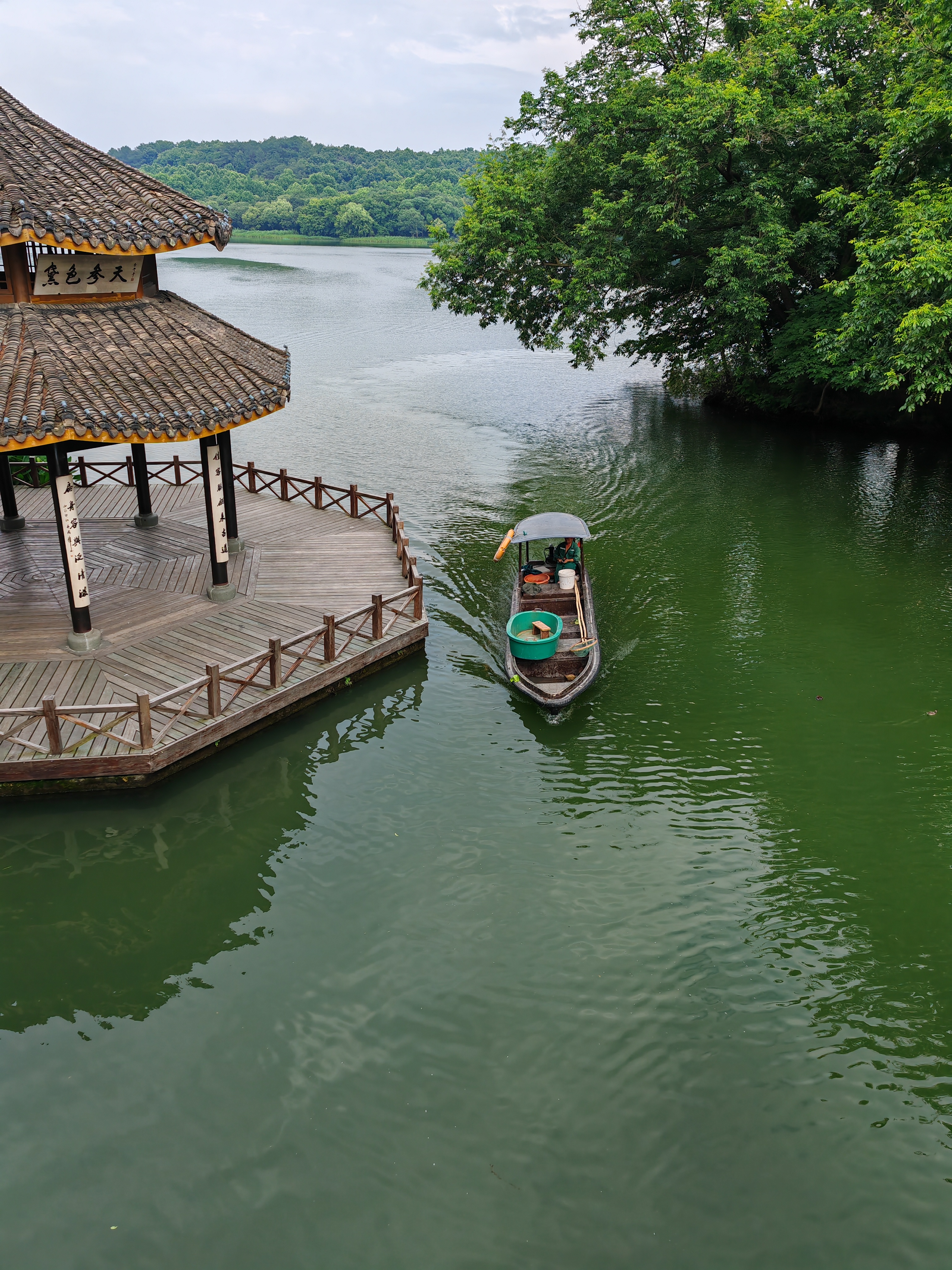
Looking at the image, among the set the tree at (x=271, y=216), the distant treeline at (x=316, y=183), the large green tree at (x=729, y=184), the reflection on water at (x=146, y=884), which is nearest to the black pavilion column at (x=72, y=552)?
the reflection on water at (x=146, y=884)

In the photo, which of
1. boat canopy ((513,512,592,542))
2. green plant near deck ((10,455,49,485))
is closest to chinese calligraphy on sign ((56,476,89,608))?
boat canopy ((513,512,592,542))

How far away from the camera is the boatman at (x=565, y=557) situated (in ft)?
65.4

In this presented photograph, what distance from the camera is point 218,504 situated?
17547 millimetres

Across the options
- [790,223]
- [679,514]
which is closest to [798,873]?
[679,514]

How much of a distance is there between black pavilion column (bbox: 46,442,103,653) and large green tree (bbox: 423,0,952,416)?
20299 millimetres

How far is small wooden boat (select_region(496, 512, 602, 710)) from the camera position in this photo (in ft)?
53.5

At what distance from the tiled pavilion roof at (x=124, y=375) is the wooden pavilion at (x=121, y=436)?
3cm

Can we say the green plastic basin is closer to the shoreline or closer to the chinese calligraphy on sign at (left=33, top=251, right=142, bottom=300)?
the chinese calligraphy on sign at (left=33, top=251, right=142, bottom=300)

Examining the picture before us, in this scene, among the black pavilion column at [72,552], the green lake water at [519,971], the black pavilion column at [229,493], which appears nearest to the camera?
the green lake water at [519,971]

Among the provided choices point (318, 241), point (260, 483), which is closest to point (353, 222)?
point (318, 241)

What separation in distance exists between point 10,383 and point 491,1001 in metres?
11.7

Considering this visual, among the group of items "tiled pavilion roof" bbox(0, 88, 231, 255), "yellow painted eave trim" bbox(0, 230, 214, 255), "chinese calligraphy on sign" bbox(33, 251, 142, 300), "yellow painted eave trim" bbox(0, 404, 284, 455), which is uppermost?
"tiled pavilion roof" bbox(0, 88, 231, 255)

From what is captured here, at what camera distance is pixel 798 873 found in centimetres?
1269

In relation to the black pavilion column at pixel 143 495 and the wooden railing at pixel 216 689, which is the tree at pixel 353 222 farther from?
the black pavilion column at pixel 143 495
